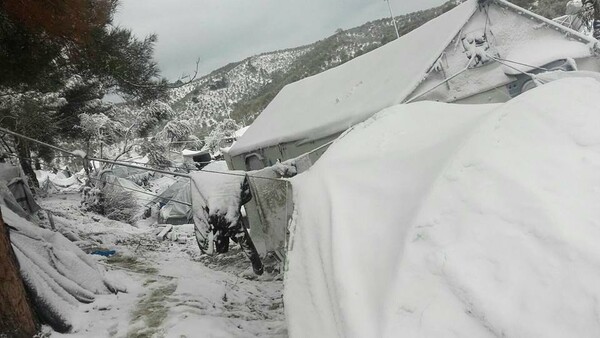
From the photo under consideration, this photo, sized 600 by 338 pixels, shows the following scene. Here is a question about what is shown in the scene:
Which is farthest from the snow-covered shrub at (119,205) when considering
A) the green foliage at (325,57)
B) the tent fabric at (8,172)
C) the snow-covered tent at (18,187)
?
the green foliage at (325,57)

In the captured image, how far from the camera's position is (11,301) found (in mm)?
3375

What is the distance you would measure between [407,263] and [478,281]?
1.12 ft

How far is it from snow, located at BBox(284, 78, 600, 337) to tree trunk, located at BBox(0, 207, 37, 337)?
2.51 meters

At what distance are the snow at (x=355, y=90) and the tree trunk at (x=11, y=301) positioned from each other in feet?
31.4

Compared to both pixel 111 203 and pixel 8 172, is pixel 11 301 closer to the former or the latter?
pixel 8 172

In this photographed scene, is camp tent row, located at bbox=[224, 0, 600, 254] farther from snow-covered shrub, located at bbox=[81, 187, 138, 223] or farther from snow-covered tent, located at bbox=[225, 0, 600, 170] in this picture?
snow-covered shrub, located at bbox=[81, 187, 138, 223]

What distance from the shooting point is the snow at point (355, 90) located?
11.7 metres

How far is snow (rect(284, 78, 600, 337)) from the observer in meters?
1.64

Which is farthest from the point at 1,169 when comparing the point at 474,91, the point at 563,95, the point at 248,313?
the point at 474,91

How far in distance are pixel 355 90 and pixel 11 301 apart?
12.4m

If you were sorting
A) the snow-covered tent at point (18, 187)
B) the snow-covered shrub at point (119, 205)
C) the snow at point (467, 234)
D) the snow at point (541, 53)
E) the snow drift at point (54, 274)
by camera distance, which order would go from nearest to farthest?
the snow at point (467, 234) → the snow drift at point (54, 274) → the snow-covered tent at point (18, 187) → the snow at point (541, 53) → the snow-covered shrub at point (119, 205)

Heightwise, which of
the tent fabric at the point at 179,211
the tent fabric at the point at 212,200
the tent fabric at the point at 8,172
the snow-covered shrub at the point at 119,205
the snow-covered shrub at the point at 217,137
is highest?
the tent fabric at the point at 8,172

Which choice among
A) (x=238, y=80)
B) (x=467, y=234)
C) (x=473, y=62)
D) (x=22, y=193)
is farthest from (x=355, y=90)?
(x=238, y=80)

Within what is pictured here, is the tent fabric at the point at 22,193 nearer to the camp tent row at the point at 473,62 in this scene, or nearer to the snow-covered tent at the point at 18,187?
the snow-covered tent at the point at 18,187
